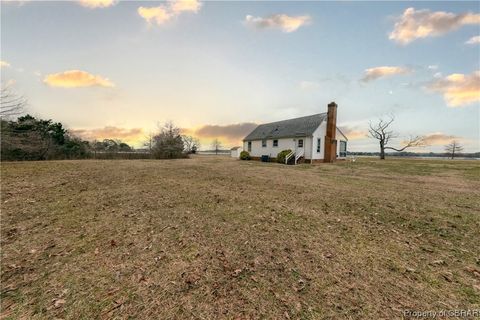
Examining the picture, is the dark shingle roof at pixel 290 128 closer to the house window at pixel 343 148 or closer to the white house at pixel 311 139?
the white house at pixel 311 139

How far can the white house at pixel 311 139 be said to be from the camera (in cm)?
2346

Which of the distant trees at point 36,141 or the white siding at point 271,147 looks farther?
the white siding at point 271,147

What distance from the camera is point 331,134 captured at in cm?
2411

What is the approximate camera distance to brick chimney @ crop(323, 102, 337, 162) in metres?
23.8

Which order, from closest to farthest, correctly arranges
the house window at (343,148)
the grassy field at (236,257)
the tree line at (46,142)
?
the grassy field at (236,257), the tree line at (46,142), the house window at (343,148)

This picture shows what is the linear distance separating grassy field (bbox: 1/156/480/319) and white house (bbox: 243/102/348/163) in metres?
16.4

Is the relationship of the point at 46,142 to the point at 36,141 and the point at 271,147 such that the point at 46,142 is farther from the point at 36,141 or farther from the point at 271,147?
the point at 271,147

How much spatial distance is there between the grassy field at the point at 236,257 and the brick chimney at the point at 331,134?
17265 millimetres

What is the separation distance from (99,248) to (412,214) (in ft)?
25.9

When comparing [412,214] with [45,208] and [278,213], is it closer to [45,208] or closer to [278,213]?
[278,213]

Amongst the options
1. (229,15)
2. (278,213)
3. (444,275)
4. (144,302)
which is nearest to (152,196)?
(278,213)

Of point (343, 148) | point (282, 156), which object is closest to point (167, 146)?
point (282, 156)

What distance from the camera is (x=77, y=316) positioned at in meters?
2.71

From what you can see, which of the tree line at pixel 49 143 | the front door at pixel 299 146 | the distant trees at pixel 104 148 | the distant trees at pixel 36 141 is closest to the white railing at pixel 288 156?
the front door at pixel 299 146
